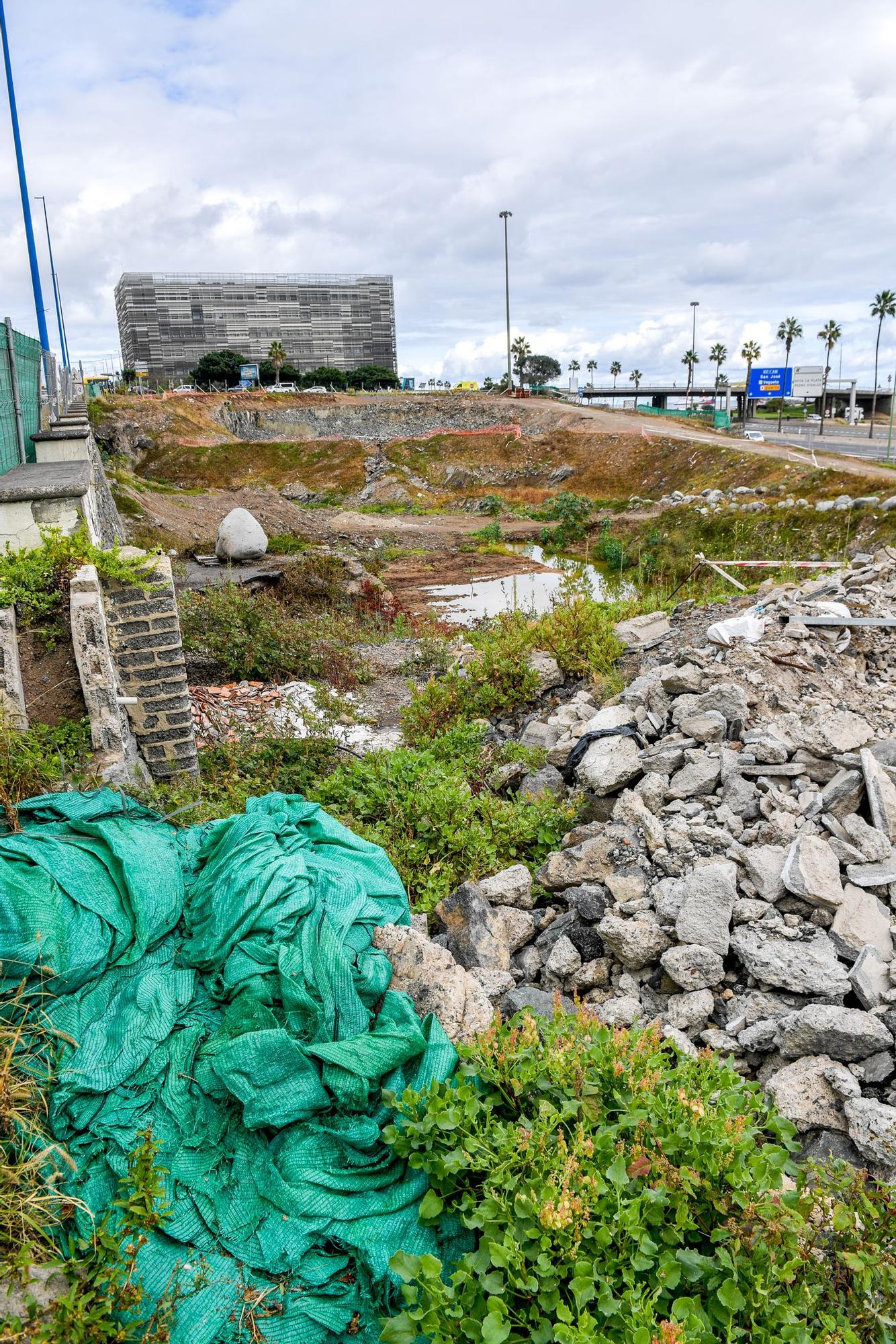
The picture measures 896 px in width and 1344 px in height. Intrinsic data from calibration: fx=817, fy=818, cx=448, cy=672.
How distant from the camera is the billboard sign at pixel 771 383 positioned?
3278 centimetres

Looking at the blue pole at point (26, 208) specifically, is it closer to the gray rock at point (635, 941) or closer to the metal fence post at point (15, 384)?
the metal fence post at point (15, 384)

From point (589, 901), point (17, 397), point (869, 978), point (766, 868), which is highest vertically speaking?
point (17, 397)

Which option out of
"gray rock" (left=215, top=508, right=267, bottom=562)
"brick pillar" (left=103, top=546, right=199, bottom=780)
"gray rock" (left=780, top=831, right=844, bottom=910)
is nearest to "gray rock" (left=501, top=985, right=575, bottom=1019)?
"gray rock" (left=780, top=831, right=844, bottom=910)

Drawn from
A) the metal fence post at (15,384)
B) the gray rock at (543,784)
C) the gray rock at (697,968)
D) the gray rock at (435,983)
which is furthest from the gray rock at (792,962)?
the metal fence post at (15,384)

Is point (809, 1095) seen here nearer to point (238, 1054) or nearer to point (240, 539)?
point (238, 1054)

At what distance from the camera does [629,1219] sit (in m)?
2.02

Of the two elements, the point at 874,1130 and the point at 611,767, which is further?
the point at 611,767

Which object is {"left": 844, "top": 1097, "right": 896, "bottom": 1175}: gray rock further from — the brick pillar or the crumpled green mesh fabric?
the brick pillar

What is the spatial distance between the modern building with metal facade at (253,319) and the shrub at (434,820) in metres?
87.8

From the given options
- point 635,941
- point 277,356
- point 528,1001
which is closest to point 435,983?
point 528,1001

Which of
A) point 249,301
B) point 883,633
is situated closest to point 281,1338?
point 883,633

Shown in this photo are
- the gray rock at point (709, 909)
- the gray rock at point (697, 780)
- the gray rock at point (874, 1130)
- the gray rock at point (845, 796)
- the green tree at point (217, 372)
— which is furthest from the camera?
the green tree at point (217, 372)

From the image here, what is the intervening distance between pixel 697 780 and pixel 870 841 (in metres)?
1.03

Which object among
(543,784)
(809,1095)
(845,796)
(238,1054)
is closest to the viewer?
(238,1054)
